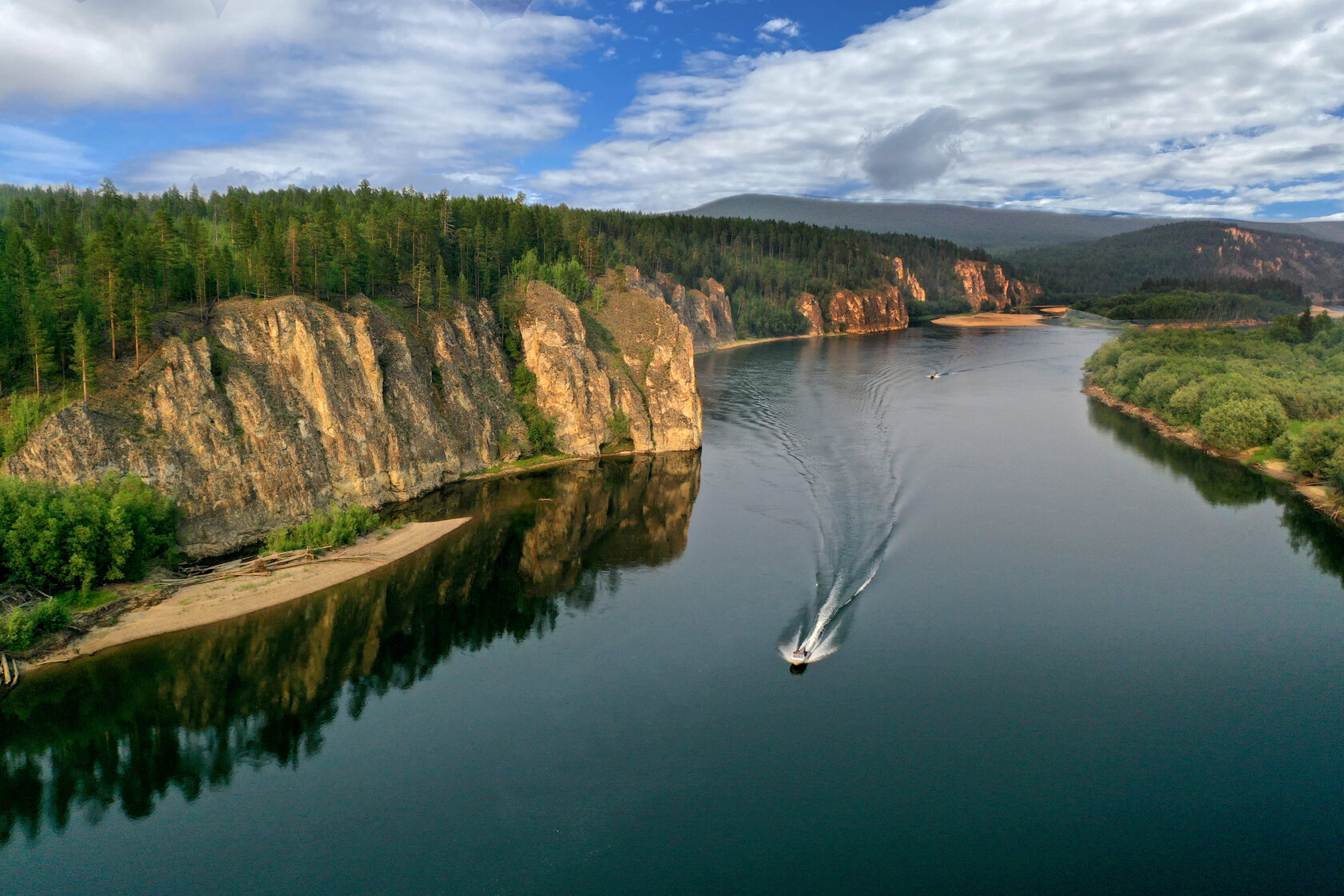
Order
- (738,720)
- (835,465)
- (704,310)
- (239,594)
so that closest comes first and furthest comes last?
(738,720)
(239,594)
(835,465)
(704,310)

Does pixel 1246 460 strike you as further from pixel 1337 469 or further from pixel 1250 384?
pixel 1337 469

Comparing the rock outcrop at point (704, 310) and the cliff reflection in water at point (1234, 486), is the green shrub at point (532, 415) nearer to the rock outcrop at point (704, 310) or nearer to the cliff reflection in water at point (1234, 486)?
the cliff reflection in water at point (1234, 486)

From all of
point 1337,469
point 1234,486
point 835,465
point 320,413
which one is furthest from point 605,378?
point 1337,469

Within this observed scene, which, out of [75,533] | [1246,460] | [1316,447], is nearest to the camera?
[75,533]

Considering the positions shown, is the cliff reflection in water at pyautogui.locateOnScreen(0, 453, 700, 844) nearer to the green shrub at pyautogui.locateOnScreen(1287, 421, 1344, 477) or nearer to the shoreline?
the shoreline

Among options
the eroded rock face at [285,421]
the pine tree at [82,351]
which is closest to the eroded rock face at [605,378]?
the eroded rock face at [285,421]

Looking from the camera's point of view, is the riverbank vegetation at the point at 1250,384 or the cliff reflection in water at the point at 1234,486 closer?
the cliff reflection in water at the point at 1234,486

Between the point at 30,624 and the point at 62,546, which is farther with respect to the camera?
the point at 62,546
